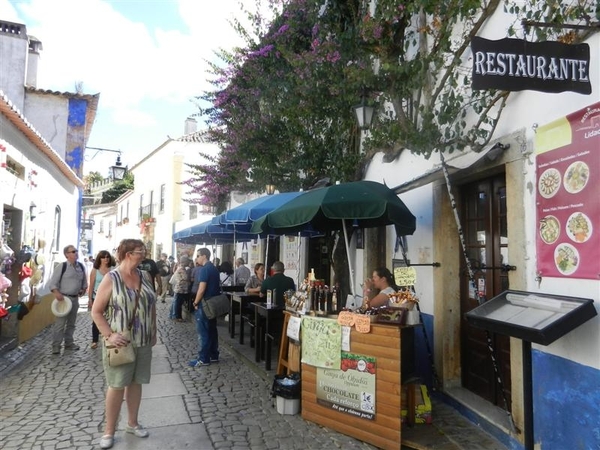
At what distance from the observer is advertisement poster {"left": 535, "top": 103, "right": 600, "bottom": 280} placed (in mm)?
3109

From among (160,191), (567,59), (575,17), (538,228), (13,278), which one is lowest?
(13,278)

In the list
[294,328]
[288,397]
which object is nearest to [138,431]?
[288,397]

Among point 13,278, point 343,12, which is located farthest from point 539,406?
point 13,278

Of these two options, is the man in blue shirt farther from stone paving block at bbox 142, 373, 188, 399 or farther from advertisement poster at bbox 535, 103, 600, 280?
advertisement poster at bbox 535, 103, 600, 280

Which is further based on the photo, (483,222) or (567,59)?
(483,222)

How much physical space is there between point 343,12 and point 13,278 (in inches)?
284

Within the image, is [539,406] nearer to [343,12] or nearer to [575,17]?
[575,17]

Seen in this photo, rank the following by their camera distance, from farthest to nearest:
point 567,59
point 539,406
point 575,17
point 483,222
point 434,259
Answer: point 434,259 < point 483,222 < point 539,406 < point 575,17 < point 567,59

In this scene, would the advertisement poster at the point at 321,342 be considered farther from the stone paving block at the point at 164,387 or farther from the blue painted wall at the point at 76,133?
the blue painted wall at the point at 76,133

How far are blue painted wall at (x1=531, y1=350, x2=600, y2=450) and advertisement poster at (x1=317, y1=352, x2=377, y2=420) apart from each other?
128 cm

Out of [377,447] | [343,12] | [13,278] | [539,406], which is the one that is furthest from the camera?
[13,278]

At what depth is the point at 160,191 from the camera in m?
25.4

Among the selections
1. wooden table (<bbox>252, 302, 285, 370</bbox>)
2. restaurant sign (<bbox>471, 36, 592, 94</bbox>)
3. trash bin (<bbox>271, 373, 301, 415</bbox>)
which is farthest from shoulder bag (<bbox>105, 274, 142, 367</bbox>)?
restaurant sign (<bbox>471, 36, 592, 94</bbox>)

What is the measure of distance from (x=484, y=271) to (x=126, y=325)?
3.47 metres
